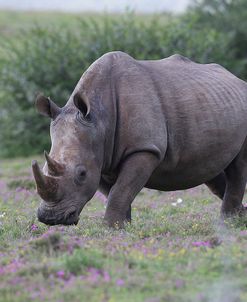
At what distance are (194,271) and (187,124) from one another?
2745 mm

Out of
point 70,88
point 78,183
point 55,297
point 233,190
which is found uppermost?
point 55,297

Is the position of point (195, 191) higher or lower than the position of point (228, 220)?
lower

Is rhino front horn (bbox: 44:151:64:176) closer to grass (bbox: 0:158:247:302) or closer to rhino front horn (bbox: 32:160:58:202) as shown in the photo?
rhino front horn (bbox: 32:160:58:202)

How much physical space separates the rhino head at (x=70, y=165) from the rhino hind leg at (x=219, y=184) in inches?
86.4

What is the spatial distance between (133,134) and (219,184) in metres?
2.15

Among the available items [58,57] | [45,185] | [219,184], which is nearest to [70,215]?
[45,185]

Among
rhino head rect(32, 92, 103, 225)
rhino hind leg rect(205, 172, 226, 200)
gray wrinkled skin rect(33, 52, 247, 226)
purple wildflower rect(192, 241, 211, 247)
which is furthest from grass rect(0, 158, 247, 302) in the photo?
rhino hind leg rect(205, 172, 226, 200)

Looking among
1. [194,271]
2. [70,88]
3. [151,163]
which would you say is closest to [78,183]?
[151,163]

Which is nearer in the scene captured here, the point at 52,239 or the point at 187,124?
the point at 52,239

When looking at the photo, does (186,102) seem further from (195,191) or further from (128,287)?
(195,191)

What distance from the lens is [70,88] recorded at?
19.2 metres

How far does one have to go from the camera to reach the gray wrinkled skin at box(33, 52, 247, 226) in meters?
7.59

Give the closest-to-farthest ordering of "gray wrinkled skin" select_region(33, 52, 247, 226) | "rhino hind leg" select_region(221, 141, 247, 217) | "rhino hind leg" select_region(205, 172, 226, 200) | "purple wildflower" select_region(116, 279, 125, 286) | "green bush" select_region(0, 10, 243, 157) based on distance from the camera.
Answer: "purple wildflower" select_region(116, 279, 125, 286) → "gray wrinkled skin" select_region(33, 52, 247, 226) → "rhino hind leg" select_region(221, 141, 247, 217) → "rhino hind leg" select_region(205, 172, 226, 200) → "green bush" select_region(0, 10, 243, 157)

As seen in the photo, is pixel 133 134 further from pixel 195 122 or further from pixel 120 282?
pixel 120 282
